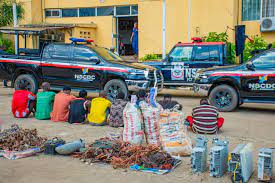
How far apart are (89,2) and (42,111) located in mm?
14154

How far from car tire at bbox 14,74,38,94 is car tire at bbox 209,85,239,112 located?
238 inches

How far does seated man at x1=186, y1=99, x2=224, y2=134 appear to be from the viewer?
8.16 m

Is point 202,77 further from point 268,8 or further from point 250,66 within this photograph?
point 268,8

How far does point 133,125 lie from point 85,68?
6.14 m

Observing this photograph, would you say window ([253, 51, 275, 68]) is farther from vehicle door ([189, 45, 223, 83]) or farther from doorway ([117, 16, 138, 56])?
doorway ([117, 16, 138, 56])

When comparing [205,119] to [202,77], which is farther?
[202,77]

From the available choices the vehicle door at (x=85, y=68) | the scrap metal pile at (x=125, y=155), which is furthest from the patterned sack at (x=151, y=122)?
the vehicle door at (x=85, y=68)

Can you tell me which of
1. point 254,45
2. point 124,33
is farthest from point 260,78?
point 124,33

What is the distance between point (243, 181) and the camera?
539 centimetres

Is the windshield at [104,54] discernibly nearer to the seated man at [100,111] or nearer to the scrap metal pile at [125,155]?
the seated man at [100,111]

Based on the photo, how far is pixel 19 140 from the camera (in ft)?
23.6

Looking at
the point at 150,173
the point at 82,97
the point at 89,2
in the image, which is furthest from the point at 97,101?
the point at 89,2

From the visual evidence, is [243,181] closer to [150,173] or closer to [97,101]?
[150,173]

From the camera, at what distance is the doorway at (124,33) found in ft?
75.9
